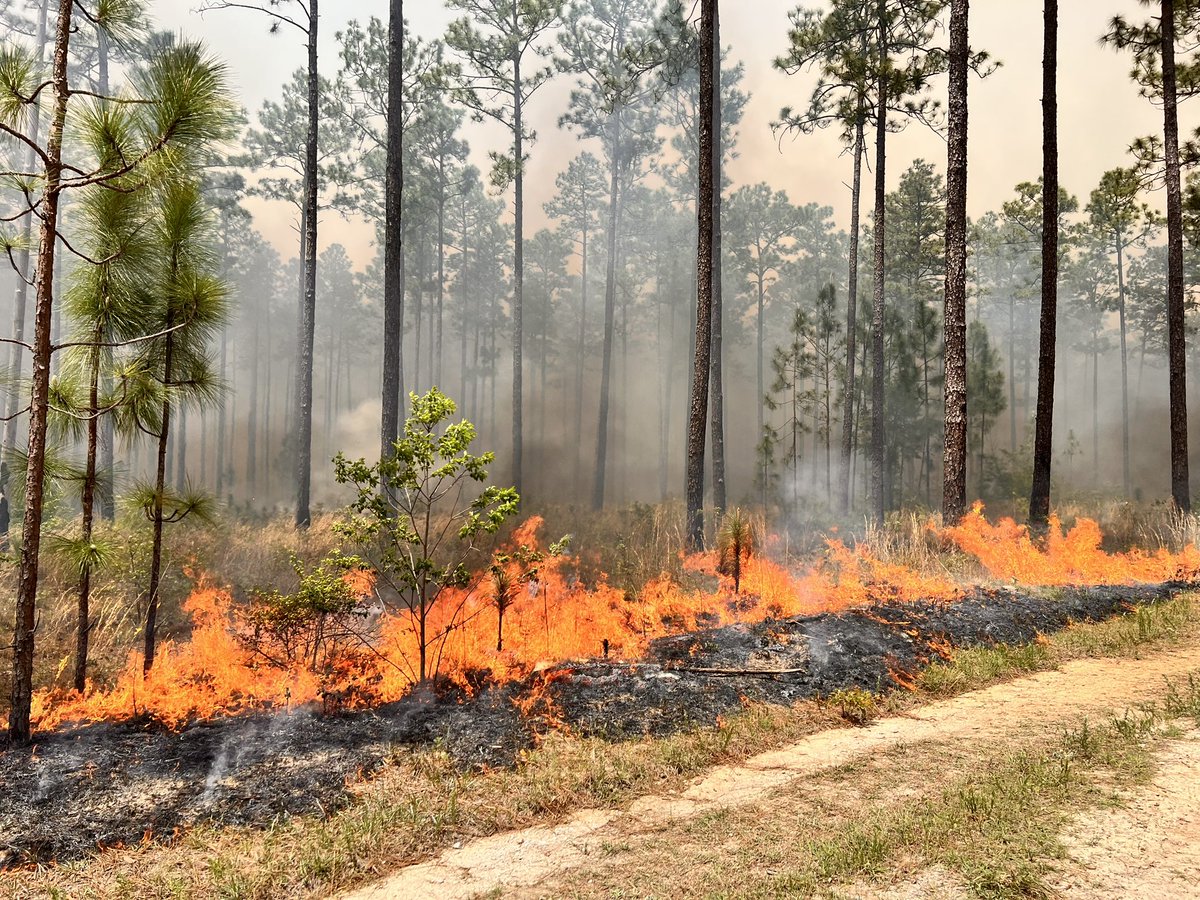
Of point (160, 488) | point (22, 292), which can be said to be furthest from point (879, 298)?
point (22, 292)

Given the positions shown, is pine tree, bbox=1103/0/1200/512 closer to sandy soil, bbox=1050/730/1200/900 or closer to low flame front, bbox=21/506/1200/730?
low flame front, bbox=21/506/1200/730

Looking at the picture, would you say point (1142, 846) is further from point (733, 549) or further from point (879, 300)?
point (879, 300)

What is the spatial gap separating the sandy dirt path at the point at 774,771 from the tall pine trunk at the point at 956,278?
490cm

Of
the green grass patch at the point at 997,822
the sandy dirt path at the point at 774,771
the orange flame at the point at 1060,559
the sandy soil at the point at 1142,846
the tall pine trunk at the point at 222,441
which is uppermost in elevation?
the tall pine trunk at the point at 222,441

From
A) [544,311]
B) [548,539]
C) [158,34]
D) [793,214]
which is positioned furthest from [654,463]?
[158,34]

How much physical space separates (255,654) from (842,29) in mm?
19001

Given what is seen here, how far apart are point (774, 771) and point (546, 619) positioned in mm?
4077

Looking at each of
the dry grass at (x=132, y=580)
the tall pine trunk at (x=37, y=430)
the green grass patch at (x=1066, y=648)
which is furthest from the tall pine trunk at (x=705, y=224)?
the tall pine trunk at (x=37, y=430)

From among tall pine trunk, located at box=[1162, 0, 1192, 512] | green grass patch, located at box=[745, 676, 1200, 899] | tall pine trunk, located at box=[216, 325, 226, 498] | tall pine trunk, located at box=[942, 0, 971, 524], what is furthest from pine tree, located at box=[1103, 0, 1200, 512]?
tall pine trunk, located at box=[216, 325, 226, 498]

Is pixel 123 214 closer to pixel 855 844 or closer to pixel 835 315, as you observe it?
pixel 855 844

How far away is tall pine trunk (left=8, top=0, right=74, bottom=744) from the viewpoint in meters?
5.20

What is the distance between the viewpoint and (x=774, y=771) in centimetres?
516

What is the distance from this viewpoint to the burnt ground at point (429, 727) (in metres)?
4.54

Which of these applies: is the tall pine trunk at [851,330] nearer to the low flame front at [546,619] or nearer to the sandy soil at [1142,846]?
the low flame front at [546,619]
